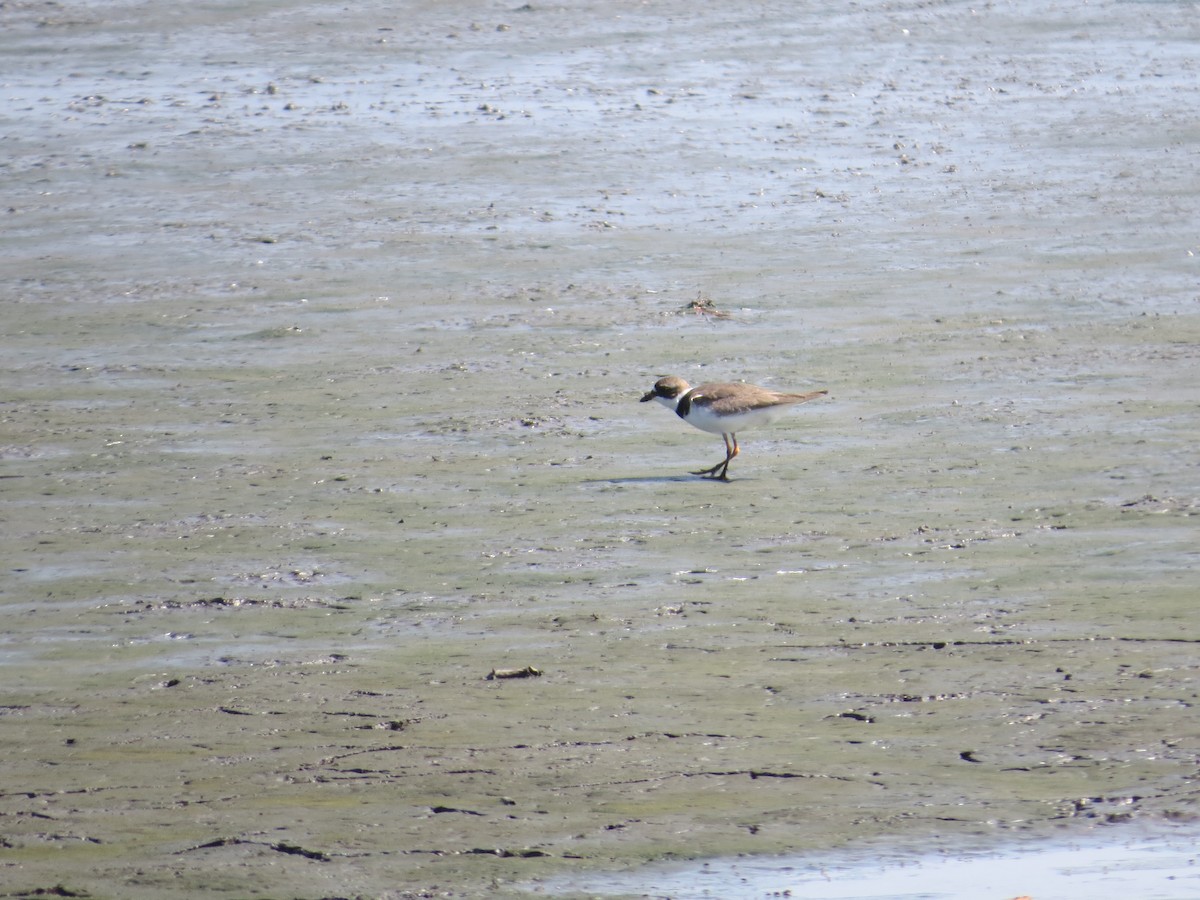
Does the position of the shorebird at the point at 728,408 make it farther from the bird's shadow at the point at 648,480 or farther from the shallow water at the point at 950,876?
the shallow water at the point at 950,876

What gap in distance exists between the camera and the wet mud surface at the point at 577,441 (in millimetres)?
6156

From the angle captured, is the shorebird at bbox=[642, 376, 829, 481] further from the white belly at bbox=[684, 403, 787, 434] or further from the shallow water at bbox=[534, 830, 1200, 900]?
the shallow water at bbox=[534, 830, 1200, 900]

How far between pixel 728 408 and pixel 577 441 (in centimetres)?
93

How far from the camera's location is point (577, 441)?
34.2 feet

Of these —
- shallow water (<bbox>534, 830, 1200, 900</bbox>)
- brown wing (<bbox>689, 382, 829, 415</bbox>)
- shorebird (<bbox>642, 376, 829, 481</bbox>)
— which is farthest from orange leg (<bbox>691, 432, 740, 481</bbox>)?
shallow water (<bbox>534, 830, 1200, 900</bbox>)

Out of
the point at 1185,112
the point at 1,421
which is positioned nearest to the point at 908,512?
the point at 1,421

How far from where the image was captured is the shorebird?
9875 millimetres

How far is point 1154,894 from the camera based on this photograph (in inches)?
212

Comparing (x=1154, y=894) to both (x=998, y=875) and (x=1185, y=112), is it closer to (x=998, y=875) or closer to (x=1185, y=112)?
(x=998, y=875)

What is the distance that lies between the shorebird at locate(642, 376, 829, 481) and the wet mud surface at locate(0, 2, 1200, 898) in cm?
23

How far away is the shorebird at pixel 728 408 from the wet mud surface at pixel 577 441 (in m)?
0.23

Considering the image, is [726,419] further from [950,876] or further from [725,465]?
[950,876]

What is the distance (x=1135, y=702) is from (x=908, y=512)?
2.51 meters

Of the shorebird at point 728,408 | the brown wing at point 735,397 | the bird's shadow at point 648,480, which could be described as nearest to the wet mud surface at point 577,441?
the bird's shadow at point 648,480
